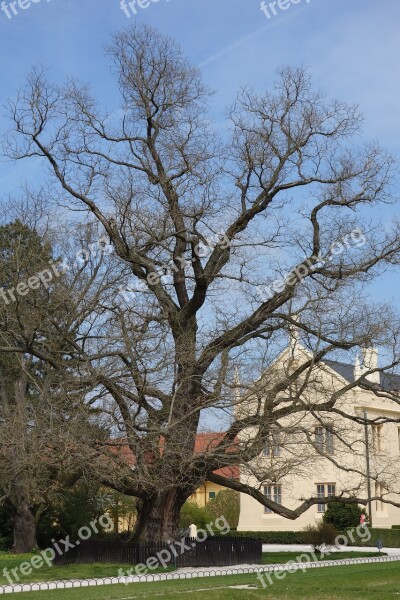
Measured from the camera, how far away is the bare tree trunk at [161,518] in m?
23.7

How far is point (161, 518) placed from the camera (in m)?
23.8

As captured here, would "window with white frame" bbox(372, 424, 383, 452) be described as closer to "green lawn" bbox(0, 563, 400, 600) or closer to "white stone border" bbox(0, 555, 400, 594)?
"white stone border" bbox(0, 555, 400, 594)

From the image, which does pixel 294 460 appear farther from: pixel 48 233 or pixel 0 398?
pixel 0 398

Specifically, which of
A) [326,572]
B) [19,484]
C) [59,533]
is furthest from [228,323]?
[59,533]

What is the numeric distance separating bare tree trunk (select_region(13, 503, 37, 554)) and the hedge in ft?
37.0

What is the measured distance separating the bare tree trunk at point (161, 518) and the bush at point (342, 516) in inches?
723

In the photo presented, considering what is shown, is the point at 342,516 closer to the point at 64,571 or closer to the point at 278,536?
the point at 278,536

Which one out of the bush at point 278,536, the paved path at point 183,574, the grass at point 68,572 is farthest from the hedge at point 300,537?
the grass at point 68,572

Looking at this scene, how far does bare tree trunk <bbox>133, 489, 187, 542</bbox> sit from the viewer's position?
23703 mm

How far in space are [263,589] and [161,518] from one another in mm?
7756

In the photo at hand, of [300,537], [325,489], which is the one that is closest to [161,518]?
[300,537]

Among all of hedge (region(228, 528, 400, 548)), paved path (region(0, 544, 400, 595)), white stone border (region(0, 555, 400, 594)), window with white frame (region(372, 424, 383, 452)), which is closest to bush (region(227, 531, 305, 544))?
hedge (region(228, 528, 400, 548))

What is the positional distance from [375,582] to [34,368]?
19.2 m

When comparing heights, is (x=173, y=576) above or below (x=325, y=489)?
below
